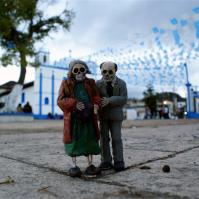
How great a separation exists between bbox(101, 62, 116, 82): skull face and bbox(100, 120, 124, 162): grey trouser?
38cm

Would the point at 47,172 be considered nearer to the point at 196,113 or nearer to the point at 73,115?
the point at 73,115

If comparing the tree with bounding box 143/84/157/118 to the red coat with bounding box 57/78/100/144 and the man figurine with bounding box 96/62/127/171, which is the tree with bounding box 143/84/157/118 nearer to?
the man figurine with bounding box 96/62/127/171

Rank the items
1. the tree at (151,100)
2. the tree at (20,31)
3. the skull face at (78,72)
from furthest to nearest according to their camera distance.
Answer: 1. the tree at (151,100)
2. the tree at (20,31)
3. the skull face at (78,72)

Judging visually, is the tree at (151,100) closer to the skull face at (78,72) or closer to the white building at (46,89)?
the white building at (46,89)

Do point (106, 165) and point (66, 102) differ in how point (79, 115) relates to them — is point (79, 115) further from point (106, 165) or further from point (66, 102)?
point (106, 165)

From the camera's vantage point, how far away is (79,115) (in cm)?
249

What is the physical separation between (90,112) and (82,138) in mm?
219

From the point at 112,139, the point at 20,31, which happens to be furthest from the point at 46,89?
the point at 112,139

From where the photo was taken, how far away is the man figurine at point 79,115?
8.19ft

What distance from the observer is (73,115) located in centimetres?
253

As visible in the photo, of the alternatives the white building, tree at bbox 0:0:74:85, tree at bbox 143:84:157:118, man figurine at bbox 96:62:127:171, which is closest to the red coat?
man figurine at bbox 96:62:127:171

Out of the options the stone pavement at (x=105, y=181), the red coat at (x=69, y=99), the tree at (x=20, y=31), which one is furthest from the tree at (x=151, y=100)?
the red coat at (x=69, y=99)

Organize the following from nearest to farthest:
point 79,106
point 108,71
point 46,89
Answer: point 79,106, point 108,71, point 46,89

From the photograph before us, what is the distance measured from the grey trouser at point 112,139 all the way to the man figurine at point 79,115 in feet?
0.75
